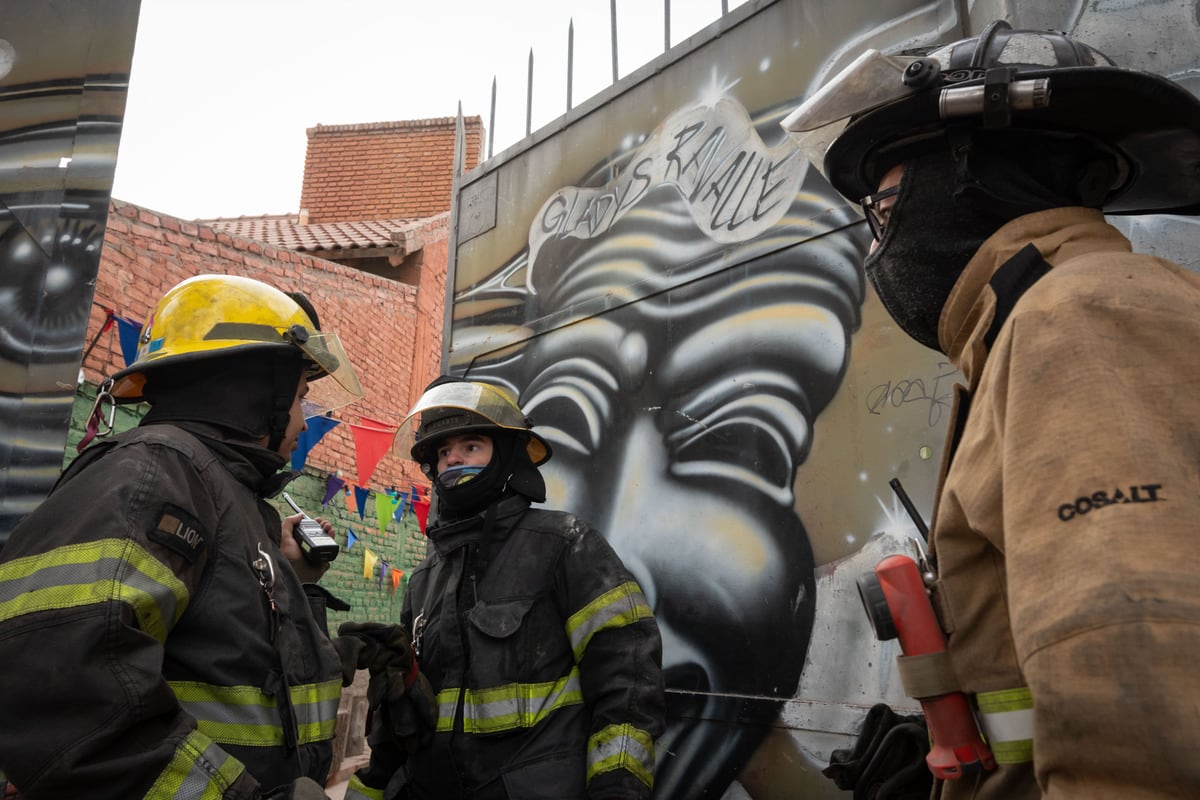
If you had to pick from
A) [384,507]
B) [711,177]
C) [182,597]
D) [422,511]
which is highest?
[711,177]

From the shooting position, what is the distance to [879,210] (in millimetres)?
1834

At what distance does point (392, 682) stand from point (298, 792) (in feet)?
2.94

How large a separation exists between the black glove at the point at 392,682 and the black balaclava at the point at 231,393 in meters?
0.70

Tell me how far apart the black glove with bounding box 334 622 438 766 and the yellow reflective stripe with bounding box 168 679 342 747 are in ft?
1.68

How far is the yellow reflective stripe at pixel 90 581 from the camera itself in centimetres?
165

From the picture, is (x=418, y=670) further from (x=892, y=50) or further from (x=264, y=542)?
(x=892, y=50)

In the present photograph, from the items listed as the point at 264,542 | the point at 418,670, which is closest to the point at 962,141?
the point at 264,542

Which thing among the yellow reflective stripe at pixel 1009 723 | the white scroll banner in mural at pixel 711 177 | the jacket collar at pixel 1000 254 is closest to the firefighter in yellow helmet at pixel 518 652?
the white scroll banner in mural at pixel 711 177

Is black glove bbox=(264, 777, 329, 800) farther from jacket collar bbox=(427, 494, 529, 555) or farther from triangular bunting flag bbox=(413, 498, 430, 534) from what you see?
triangular bunting flag bbox=(413, 498, 430, 534)

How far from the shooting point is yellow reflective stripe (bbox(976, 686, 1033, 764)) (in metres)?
1.29

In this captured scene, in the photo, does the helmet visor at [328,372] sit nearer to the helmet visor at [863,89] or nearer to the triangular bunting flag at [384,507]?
the helmet visor at [863,89]

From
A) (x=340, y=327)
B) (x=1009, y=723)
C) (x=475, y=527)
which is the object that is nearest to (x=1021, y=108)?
(x=1009, y=723)

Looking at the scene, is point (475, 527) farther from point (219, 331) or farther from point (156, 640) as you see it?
point (156, 640)

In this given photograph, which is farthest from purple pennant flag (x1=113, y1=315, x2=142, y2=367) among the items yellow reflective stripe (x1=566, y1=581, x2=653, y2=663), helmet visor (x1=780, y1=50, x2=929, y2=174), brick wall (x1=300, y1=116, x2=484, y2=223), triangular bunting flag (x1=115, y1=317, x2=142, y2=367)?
brick wall (x1=300, y1=116, x2=484, y2=223)
